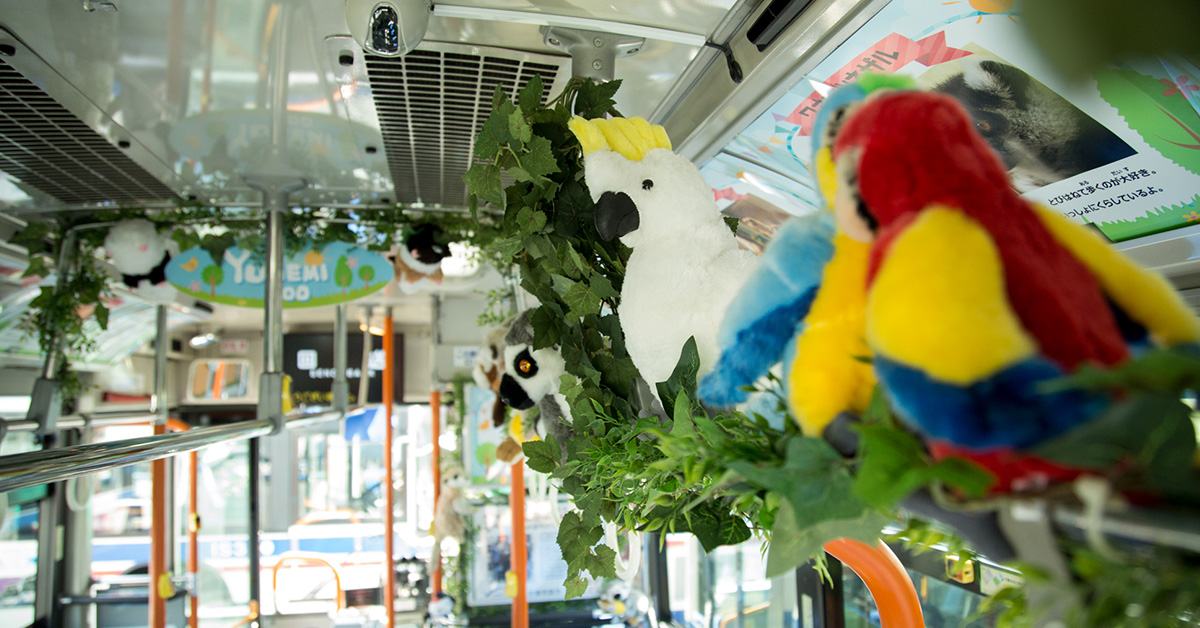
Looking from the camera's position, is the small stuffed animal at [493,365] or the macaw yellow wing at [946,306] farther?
the small stuffed animal at [493,365]

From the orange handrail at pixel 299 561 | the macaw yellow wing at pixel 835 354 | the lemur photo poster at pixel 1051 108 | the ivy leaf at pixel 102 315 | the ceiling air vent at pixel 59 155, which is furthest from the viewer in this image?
the orange handrail at pixel 299 561

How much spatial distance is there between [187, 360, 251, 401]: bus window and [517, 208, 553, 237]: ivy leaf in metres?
5.70

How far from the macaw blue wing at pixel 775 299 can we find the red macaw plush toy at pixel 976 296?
61mm

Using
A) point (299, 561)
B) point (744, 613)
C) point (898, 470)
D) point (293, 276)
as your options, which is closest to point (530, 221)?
point (898, 470)

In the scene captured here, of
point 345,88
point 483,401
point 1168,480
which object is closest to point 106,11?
point 345,88

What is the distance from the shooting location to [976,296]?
28 cm

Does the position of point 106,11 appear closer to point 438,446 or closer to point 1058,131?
point 1058,131

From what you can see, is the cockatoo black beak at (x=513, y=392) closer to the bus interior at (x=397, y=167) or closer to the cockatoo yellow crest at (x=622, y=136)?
the bus interior at (x=397, y=167)

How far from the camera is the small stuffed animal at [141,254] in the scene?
2.08 meters

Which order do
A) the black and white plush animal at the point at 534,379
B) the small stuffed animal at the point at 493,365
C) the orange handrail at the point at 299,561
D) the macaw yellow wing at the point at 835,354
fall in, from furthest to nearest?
1. the orange handrail at the point at 299,561
2. the small stuffed animal at the point at 493,365
3. the black and white plush animal at the point at 534,379
4. the macaw yellow wing at the point at 835,354

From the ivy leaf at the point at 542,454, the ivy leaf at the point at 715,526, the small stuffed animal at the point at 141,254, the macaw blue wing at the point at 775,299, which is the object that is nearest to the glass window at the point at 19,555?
the small stuffed animal at the point at 141,254

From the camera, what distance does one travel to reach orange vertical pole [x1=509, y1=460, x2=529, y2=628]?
3059mm

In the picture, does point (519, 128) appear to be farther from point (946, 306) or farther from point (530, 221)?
point (946, 306)

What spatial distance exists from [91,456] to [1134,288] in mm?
1211
